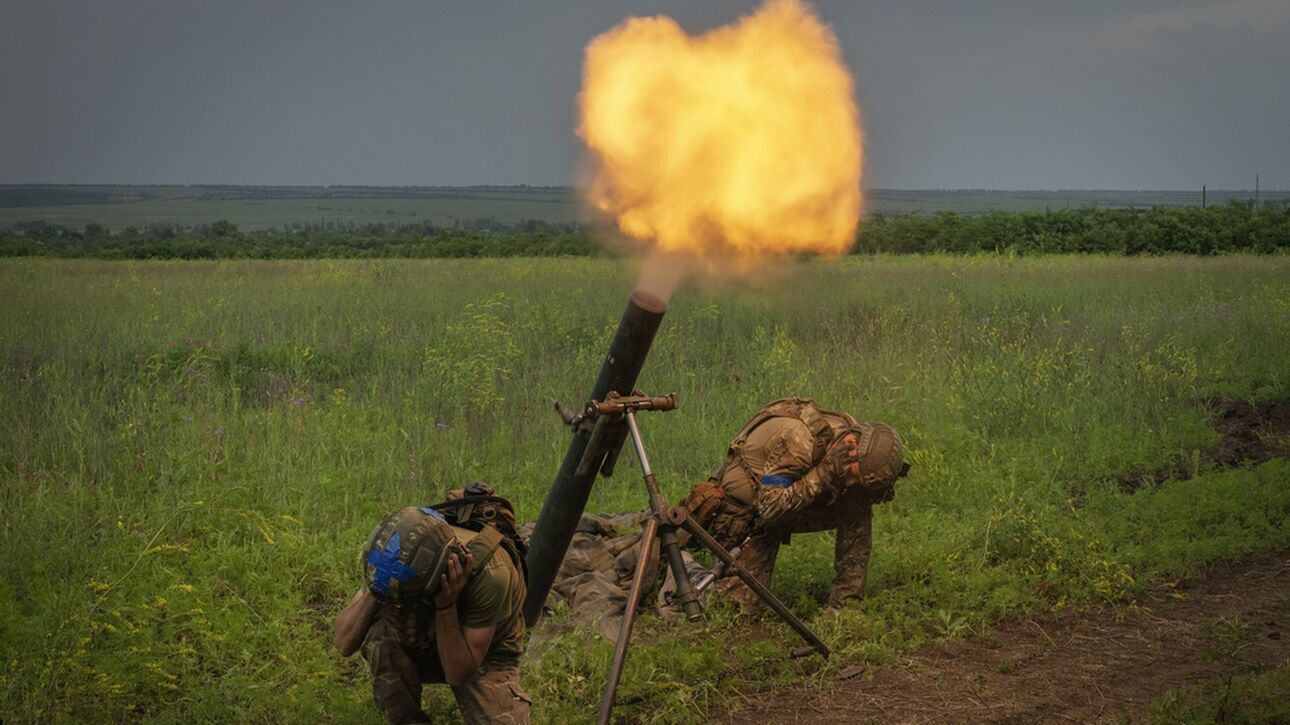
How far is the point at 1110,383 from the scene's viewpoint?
41.8 ft

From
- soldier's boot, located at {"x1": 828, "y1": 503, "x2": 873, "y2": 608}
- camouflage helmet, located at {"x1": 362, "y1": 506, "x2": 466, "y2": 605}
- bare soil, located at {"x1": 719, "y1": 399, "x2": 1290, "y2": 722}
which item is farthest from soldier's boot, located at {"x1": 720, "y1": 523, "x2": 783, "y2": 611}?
camouflage helmet, located at {"x1": 362, "y1": 506, "x2": 466, "y2": 605}

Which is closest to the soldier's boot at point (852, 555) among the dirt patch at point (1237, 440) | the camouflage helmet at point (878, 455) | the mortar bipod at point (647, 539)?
the camouflage helmet at point (878, 455)

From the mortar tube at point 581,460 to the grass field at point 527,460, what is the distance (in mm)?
616

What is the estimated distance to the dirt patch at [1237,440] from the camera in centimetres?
1049

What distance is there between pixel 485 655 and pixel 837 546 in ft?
10.3

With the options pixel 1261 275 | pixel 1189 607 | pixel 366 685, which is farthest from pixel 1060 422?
pixel 1261 275

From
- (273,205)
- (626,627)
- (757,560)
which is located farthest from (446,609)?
(273,205)

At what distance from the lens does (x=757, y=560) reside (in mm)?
7289

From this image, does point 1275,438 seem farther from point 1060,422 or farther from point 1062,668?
point 1062,668

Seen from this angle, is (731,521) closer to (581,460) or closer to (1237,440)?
(581,460)

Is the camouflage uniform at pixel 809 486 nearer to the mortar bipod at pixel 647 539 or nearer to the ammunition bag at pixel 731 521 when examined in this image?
the ammunition bag at pixel 731 521

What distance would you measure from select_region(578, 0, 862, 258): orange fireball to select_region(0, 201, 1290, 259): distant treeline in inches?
1127

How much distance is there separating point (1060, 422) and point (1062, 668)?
528cm

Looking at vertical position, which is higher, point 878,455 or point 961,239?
point 961,239
